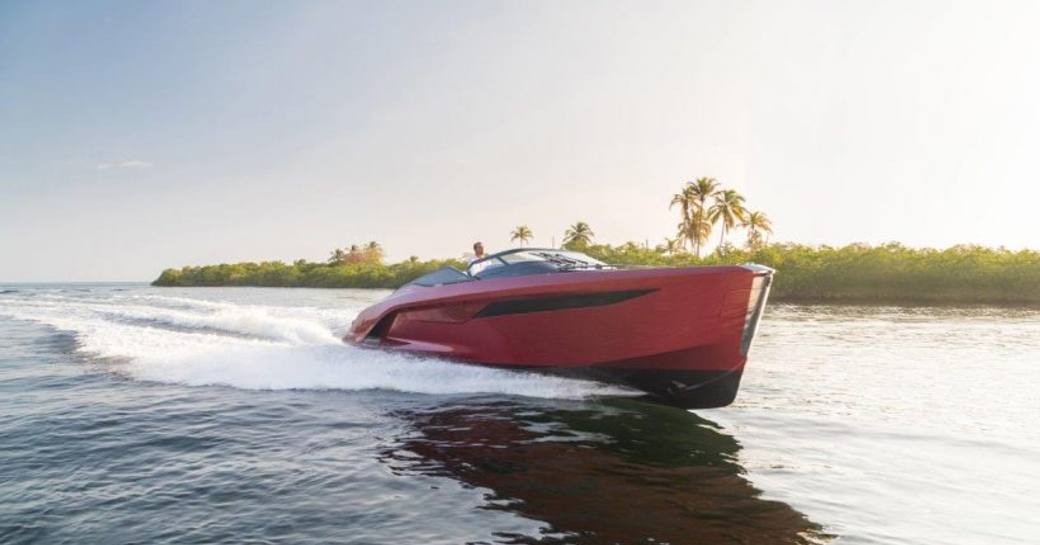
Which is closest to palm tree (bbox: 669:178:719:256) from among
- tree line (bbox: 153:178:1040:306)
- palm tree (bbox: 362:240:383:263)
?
tree line (bbox: 153:178:1040:306)

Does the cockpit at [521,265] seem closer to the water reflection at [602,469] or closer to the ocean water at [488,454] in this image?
the ocean water at [488,454]

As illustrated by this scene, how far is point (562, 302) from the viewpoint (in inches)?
311

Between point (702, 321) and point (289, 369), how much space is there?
670cm

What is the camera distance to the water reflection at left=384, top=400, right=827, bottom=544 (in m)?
4.10

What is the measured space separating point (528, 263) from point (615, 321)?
5.51 feet

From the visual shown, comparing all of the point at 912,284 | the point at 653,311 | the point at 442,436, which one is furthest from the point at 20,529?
the point at 912,284

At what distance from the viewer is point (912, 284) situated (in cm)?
3819

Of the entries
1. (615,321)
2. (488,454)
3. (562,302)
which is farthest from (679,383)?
(488,454)

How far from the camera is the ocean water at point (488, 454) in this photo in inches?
162

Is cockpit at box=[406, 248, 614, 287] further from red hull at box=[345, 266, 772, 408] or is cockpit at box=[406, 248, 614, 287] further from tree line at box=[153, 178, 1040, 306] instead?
tree line at box=[153, 178, 1040, 306]

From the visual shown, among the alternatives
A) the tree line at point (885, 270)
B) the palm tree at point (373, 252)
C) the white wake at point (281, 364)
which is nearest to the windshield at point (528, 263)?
the white wake at point (281, 364)

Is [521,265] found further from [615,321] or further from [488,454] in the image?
[488,454]

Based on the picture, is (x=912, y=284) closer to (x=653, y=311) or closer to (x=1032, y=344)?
(x=1032, y=344)

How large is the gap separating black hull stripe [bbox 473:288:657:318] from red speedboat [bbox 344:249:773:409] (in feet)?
0.04
